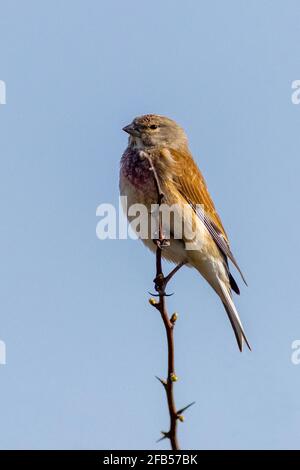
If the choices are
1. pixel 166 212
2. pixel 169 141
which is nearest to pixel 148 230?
pixel 166 212

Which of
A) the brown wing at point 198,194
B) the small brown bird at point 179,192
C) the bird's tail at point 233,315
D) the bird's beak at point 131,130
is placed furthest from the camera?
the bird's beak at point 131,130

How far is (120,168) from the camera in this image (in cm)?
636

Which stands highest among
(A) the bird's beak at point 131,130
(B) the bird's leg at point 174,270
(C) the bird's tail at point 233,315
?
(A) the bird's beak at point 131,130

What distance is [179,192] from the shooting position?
20.8ft

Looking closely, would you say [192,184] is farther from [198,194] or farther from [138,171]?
[138,171]

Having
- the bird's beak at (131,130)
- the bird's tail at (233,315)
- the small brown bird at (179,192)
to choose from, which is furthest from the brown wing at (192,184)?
the bird's tail at (233,315)

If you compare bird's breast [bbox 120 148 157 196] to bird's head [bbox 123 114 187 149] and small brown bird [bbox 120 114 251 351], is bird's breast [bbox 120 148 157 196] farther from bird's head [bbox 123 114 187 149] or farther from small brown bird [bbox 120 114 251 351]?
bird's head [bbox 123 114 187 149]

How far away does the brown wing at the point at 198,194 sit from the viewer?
6.42 m

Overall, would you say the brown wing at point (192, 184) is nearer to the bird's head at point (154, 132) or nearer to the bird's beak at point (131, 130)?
the bird's head at point (154, 132)

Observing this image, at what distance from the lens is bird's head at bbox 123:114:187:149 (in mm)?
6688

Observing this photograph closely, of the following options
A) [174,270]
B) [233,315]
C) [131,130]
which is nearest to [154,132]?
[131,130]
